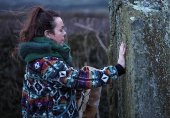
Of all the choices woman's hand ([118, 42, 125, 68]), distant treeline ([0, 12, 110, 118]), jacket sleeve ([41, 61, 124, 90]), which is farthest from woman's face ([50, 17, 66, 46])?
distant treeline ([0, 12, 110, 118])

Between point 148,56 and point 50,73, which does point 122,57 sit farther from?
point 50,73

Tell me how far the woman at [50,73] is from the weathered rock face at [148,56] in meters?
0.17

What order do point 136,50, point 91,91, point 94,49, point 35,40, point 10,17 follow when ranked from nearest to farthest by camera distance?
1. point 136,50
2. point 35,40
3. point 91,91
4. point 10,17
5. point 94,49

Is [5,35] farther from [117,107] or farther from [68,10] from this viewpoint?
[117,107]

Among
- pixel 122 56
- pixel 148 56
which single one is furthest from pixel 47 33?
pixel 148 56

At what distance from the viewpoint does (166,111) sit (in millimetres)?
1618

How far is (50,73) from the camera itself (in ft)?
4.91

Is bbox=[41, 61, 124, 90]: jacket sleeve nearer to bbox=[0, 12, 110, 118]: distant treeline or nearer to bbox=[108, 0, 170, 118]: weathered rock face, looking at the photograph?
bbox=[108, 0, 170, 118]: weathered rock face

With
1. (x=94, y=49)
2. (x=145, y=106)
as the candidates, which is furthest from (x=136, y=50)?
(x=94, y=49)

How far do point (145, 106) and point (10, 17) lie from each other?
4122mm

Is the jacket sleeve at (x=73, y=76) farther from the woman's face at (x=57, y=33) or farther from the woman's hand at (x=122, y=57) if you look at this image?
the woman's face at (x=57, y=33)

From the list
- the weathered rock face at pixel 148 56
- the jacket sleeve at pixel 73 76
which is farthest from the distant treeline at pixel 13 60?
the jacket sleeve at pixel 73 76

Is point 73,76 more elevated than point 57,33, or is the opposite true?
point 57,33

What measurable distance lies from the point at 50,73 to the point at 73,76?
190 mm
